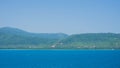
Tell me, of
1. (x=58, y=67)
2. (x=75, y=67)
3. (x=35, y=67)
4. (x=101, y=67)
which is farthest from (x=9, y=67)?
(x=101, y=67)

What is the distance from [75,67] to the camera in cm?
5875

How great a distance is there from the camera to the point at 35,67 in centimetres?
6044

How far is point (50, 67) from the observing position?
6088 cm

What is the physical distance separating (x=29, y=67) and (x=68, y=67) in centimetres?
859

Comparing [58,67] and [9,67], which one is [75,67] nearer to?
[58,67]

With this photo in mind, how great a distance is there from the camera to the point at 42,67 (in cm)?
6047

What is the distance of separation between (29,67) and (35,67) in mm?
1715

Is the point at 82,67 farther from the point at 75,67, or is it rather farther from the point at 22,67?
the point at 22,67

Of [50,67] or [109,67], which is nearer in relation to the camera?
[109,67]

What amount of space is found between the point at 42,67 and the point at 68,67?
5.78m

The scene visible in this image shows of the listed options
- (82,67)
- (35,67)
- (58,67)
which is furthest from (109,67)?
(35,67)

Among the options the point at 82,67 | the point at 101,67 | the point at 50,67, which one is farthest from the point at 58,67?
the point at 101,67

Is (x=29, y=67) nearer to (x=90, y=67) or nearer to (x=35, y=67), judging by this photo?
(x=35, y=67)

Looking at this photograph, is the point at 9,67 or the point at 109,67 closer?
the point at 109,67
